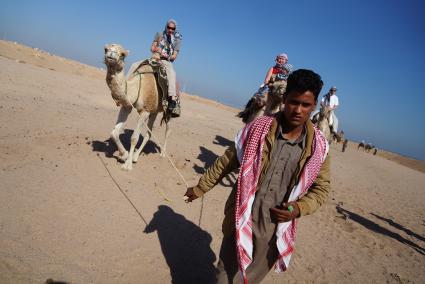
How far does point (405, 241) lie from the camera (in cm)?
784

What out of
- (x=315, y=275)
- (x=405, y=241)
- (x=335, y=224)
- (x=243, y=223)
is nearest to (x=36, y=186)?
(x=243, y=223)

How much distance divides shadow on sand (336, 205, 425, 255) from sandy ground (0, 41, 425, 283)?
1.7 inches

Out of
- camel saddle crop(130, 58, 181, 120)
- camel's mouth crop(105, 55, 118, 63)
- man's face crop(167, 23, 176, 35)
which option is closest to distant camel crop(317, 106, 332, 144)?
camel saddle crop(130, 58, 181, 120)

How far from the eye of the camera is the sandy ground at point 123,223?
385 cm

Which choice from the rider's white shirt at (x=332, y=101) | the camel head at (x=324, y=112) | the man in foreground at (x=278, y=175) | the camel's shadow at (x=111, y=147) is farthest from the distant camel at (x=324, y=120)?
the man in foreground at (x=278, y=175)

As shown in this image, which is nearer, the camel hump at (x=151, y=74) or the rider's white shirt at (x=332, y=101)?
the camel hump at (x=151, y=74)

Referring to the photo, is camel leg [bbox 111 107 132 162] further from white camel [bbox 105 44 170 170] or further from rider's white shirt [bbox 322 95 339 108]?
rider's white shirt [bbox 322 95 339 108]

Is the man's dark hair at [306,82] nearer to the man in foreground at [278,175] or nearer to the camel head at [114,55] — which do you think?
the man in foreground at [278,175]

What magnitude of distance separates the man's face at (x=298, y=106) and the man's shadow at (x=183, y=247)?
7.24ft

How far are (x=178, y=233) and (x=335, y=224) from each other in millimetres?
4051

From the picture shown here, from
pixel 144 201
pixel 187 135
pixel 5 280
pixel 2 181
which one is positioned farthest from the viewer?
pixel 187 135

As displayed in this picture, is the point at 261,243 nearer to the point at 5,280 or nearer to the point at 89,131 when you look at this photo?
the point at 5,280

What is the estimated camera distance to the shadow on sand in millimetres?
7693

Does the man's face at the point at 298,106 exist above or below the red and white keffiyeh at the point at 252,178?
above
